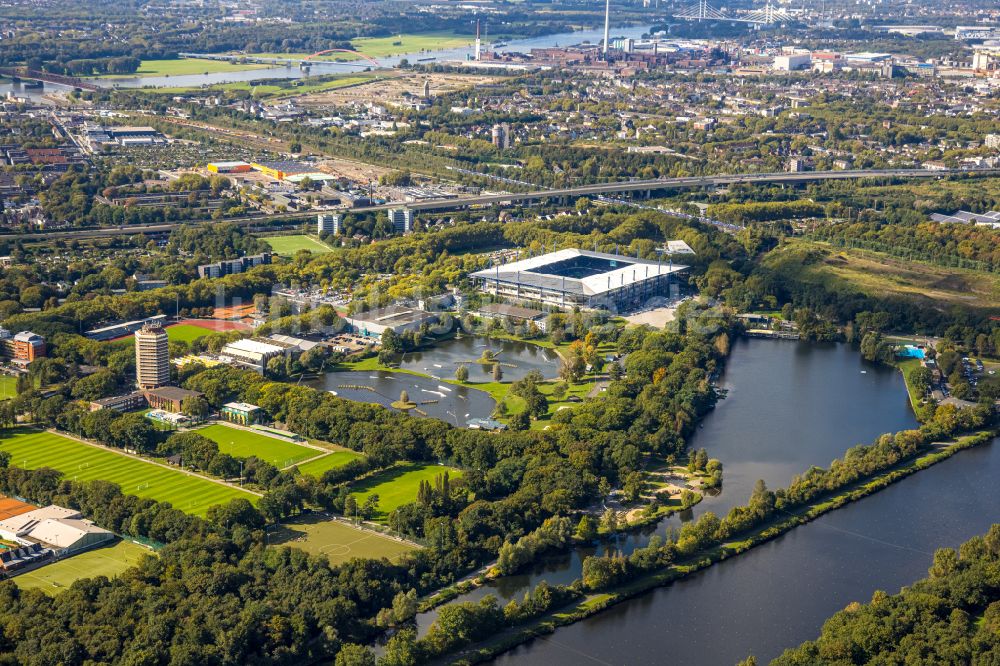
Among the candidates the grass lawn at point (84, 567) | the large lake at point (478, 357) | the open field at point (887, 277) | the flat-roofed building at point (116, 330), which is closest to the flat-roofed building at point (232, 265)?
the flat-roofed building at point (116, 330)

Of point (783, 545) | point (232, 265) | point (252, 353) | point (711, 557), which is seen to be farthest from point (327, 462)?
point (232, 265)

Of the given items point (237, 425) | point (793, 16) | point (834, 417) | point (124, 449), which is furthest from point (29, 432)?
point (793, 16)

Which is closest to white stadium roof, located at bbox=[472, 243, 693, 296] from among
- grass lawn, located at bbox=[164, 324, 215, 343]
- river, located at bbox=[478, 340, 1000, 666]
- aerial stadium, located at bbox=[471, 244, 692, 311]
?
aerial stadium, located at bbox=[471, 244, 692, 311]

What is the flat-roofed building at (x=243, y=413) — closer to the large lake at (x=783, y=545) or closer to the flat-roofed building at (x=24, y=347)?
the flat-roofed building at (x=24, y=347)

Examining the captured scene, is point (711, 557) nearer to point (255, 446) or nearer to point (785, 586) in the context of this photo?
point (785, 586)

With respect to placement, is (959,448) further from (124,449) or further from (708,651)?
(124,449)
